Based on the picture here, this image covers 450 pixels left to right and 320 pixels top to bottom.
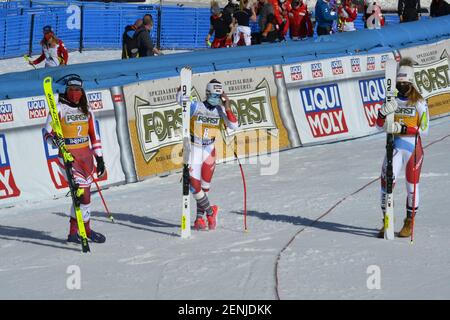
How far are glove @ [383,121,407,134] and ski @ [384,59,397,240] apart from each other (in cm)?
4

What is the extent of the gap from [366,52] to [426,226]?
8463 millimetres

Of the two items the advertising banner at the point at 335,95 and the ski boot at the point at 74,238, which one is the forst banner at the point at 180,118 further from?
the ski boot at the point at 74,238

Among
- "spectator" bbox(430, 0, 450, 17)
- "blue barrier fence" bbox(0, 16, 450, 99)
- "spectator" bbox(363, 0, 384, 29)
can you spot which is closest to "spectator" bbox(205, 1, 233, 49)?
"spectator" bbox(363, 0, 384, 29)

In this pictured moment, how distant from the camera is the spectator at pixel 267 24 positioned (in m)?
27.6

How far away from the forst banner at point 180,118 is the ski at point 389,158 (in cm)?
455

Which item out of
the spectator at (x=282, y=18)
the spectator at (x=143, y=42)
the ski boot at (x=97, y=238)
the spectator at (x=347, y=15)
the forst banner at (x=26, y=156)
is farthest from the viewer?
the spectator at (x=347, y=15)

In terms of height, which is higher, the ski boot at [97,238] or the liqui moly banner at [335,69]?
the liqui moly banner at [335,69]

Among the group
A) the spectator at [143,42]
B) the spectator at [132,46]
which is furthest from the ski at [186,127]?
the spectator at [132,46]

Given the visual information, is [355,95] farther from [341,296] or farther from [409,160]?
[341,296]

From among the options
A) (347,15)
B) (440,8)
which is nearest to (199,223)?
(440,8)

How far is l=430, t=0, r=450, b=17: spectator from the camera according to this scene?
2760 cm

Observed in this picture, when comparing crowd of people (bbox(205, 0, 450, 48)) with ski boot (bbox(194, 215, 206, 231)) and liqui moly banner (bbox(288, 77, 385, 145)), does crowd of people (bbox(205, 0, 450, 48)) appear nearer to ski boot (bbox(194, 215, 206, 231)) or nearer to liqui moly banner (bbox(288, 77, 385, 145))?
liqui moly banner (bbox(288, 77, 385, 145))

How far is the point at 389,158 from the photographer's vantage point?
1234 centimetres

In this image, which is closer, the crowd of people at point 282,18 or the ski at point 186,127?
the ski at point 186,127
